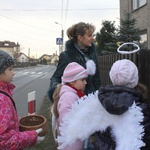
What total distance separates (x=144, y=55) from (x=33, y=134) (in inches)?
79.9

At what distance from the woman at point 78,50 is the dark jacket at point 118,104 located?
4.19ft

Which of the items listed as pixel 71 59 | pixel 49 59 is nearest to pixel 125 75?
pixel 71 59

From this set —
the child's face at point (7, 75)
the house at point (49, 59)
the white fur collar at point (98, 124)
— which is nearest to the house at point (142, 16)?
the white fur collar at point (98, 124)

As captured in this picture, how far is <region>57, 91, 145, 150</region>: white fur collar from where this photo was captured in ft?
7.18

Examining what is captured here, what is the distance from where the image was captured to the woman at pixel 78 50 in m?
3.64

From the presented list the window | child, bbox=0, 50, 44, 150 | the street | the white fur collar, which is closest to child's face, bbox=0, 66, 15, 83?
child, bbox=0, 50, 44, 150

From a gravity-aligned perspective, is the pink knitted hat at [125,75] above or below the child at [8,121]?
above

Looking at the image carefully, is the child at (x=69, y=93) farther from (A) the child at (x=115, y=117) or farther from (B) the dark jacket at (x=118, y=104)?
(B) the dark jacket at (x=118, y=104)

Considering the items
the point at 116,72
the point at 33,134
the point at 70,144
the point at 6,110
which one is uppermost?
the point at 116,72

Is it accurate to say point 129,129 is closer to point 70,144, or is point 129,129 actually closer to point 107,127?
point 107,127

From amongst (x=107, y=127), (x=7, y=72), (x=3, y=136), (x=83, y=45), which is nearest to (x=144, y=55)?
(x=83, y=45)

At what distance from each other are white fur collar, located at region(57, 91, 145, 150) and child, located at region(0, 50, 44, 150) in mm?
285

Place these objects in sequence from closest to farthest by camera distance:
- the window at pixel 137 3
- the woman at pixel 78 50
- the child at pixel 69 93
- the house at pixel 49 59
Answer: the child at pixel 69 93 < the woman at pixel 78 50 < the window at pixel 137 3 < the house at pixel 49 59

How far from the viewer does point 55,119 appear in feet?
10.1
